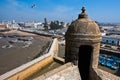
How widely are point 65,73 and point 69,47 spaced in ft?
3.88

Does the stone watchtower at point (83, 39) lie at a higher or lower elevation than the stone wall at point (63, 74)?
higher

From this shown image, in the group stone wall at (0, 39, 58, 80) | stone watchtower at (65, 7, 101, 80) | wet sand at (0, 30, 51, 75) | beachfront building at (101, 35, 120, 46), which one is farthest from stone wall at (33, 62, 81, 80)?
beachfront building at (101, 35, 120, 46)

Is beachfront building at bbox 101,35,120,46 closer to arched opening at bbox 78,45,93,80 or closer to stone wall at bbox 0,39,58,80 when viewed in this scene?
stone wall at bbox 0,39,58,80

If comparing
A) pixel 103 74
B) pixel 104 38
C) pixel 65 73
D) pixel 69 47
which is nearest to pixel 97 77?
pixel 103 74

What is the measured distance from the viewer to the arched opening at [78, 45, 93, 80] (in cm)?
558

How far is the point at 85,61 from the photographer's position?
5.92m

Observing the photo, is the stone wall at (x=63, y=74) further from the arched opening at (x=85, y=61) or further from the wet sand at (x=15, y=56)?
the wet sand at (x=15, y=56)

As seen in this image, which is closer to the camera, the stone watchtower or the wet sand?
the stone watchtower

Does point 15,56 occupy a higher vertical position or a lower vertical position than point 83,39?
lower

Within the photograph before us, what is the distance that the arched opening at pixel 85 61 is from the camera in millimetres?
5577

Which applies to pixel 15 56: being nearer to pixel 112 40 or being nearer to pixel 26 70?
pixel 26 70

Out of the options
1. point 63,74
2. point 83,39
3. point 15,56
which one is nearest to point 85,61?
point 83,39

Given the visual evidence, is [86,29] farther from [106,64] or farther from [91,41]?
[106,64]

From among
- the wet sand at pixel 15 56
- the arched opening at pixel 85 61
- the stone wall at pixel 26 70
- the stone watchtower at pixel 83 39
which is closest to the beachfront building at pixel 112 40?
the wet sand at pixel 15 56
